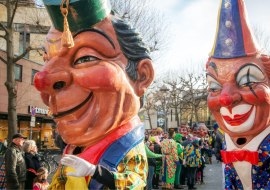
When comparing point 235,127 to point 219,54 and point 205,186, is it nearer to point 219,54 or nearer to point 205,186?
point 219,54

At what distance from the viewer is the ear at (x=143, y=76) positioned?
2.52 meters

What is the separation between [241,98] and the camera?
346 cm

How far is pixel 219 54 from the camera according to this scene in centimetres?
369

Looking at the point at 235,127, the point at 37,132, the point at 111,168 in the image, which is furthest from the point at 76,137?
the point at 37,132

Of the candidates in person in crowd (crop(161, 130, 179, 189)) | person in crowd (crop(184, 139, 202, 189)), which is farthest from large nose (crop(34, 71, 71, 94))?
person in crowd (crop(184, 139, 202, 189))

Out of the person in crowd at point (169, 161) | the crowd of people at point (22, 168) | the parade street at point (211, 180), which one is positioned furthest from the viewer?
the parade street at point (211, 180)

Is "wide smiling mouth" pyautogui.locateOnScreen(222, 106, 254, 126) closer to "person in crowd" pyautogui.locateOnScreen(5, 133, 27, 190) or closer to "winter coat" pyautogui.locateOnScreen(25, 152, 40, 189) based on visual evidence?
"person in crowd" pyautogui.locateOnScreen(5, 133, 27, 190)

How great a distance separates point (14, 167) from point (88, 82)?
3.30 m

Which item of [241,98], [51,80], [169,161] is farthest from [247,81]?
[169,161]

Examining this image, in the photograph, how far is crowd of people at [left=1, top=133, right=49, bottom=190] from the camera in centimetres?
490

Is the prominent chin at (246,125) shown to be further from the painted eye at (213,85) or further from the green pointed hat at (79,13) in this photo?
the green pointed hat at (79,13)

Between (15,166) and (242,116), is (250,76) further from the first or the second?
(15,166)

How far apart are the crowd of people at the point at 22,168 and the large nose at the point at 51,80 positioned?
2900mm

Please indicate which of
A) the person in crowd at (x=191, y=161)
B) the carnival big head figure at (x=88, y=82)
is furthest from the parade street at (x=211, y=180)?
the carnival big head figure at (x=88, y=82)
